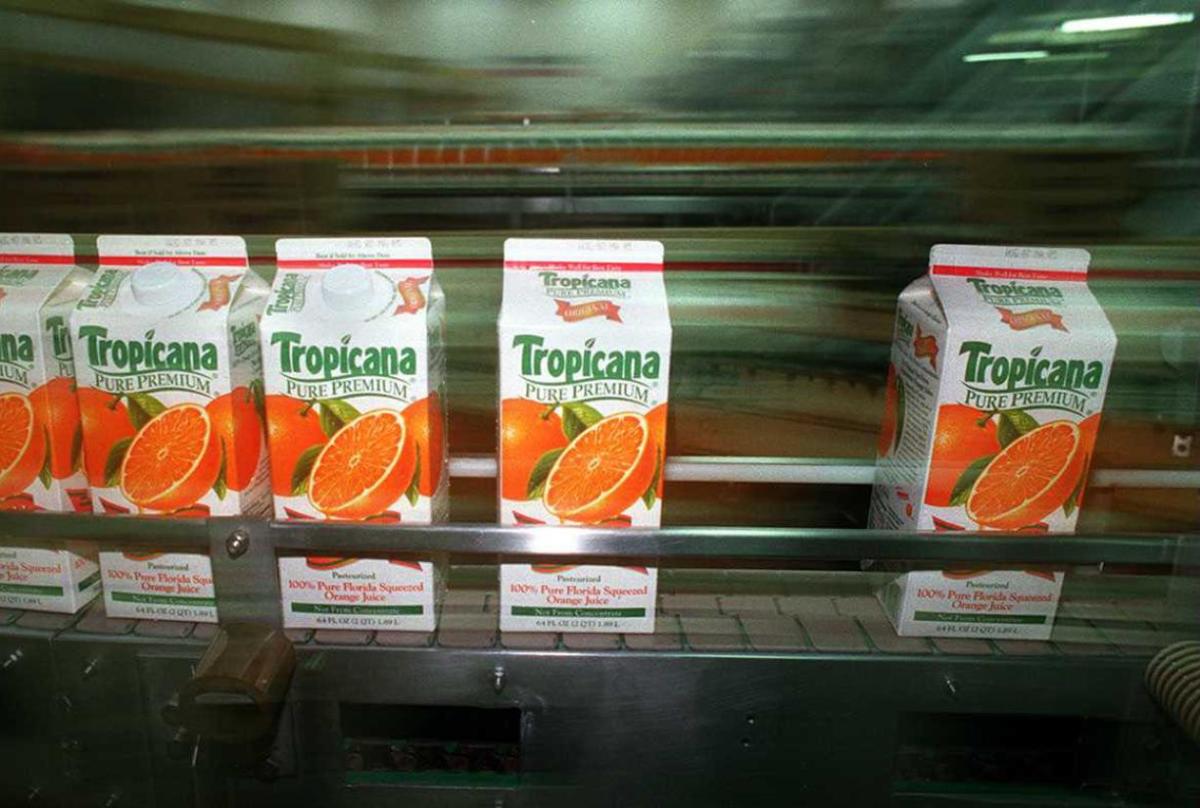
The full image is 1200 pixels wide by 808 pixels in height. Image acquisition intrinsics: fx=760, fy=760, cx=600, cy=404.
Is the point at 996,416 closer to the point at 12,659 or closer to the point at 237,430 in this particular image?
the point at 237,430

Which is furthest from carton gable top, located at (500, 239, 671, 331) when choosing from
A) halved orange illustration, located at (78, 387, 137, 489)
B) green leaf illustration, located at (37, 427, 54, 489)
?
green leaf illustration, located at (37, 427, 54, 489)

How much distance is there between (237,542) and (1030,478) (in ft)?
2.84

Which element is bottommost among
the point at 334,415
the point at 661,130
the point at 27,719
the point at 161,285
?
the point at 27,719

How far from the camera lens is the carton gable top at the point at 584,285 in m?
0.82

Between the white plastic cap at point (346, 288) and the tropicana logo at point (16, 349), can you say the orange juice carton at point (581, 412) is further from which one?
the tropicana logo at point (16, 349)

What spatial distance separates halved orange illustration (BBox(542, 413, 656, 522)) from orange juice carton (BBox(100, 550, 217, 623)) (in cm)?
42

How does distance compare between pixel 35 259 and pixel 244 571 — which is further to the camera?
pixel 35 259

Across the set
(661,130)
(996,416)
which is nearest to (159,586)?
(661,130)

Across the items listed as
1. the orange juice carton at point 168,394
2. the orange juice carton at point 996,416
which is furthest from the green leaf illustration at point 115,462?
the orange juice carton at point 996,416

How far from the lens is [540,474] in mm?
848

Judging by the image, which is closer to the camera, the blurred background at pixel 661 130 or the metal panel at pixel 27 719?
the metal panel at pixel 27 719

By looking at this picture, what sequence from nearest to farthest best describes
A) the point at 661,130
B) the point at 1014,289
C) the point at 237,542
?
the point at 237,542 → the point at 1014,289 → the point at 661,130

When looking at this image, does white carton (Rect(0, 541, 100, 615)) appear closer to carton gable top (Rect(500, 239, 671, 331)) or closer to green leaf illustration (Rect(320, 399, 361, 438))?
green leaf illustration (Rect(320, 399, 361, 438))

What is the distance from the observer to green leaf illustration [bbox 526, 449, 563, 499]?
2.77ft
